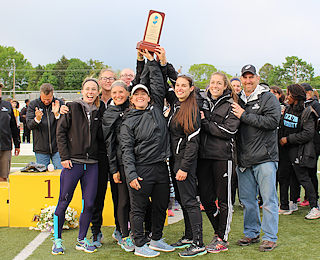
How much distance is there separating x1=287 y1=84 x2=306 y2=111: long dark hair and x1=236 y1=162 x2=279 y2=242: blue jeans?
1734 millimetres

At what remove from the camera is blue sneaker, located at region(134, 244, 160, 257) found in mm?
4250

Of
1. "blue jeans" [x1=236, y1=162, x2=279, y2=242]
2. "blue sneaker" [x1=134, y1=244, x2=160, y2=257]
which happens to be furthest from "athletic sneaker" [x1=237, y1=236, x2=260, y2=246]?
"blue sneaker" [x1=134, y1=244, x2=160, y2=257]

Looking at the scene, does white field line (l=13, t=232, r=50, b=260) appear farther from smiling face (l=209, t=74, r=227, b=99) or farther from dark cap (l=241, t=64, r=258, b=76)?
dark cap (l=241, t=64, r=258, b=76)

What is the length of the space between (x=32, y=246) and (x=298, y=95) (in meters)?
4.44

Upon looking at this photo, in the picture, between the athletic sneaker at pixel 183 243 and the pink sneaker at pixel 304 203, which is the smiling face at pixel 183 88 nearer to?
the athletic sneaker at pixel 183 243

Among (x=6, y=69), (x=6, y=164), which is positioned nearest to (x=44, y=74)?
(x=6, y=69)

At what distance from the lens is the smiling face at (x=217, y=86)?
4.35 metres

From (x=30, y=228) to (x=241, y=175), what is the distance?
311cm

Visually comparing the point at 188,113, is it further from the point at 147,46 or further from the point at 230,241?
the point at 230,241

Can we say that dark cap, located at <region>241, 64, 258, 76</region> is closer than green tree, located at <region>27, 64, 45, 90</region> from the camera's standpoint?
Yes

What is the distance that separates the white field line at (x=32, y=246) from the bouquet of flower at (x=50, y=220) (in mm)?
97

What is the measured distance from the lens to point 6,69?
8912 centimetres

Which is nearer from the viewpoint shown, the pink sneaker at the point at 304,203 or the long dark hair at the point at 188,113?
the long dark hair at the point at 188,113

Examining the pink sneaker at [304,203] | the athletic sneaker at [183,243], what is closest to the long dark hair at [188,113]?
the athletic sneaker at [183,243]
